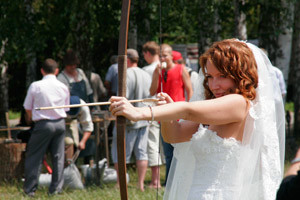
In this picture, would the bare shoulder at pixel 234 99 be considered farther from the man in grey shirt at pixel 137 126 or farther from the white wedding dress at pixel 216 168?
the man in grey shirt at pixel 137 126

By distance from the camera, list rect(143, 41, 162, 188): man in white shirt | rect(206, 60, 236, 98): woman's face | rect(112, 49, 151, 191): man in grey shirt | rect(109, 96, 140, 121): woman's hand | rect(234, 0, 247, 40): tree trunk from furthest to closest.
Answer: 1. rect(234, 0, 247, 40): tree trunk
2. rect(143, 41, 162, 188): man in white shirt
3. rect(112, 49, 151, 191): man in grey shirt
4. rect(206, 60, 236, 98): woman's face
5. rect(109, 96, 140, 121): woman's hand

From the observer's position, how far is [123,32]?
2957 mm

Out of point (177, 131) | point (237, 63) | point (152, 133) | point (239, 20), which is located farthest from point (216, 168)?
point (239, 20)

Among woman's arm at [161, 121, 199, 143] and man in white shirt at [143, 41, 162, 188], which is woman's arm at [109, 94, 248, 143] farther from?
man in white shirt at [143, 41, 162, 188]

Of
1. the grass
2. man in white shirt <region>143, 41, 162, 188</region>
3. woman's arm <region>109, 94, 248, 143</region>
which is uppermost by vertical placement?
woman's arm <region>109, 94, 248, 143</region>

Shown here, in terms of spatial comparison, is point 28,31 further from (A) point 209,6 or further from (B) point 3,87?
Result: (B) point 3,87

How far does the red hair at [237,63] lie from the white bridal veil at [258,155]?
104 millimetres

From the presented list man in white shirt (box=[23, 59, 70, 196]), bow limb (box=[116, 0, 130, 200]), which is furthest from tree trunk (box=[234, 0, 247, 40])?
bow limb (box=[116, 0, 130, 200])

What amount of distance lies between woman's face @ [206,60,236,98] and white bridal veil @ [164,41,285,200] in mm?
172

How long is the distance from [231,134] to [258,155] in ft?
0.76

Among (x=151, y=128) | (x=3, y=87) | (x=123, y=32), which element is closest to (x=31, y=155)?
(x=151, y=128)

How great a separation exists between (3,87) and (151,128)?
8523 millimetres

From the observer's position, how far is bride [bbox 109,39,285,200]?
2750 mm

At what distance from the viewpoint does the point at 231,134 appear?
111 inches
